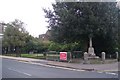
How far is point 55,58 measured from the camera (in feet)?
125

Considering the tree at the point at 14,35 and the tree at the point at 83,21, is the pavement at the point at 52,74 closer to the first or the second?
the tree at the point at 83,21

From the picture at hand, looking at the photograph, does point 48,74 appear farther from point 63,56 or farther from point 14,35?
point 14,35

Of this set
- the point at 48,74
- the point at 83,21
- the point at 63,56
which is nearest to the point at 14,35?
the point at 63,56

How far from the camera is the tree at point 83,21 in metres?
34.4

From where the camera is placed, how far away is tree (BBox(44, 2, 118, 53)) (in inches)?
1355

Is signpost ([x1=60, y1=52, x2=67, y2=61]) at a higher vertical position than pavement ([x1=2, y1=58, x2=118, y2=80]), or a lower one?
higher

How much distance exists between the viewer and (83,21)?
3469 cm

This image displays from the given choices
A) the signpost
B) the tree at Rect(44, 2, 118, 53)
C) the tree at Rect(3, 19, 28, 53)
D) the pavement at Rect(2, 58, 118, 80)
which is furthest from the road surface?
the tree at Rect(3, 19, 28, 53)

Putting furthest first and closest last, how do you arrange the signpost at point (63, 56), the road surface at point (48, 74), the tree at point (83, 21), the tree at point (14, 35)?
the tree at point (14, 35)
the signpost at point (63, 56)
the tree at point (83, 21)
the road surface at point (48, 74)

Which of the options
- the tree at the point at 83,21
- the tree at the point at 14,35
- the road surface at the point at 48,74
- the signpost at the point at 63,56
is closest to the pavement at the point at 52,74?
the road surface at the point at 48,74

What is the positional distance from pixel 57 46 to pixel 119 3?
1527cm

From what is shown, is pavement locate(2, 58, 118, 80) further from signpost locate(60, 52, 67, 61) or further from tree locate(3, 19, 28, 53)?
tree locate(3, 19, 28, 53)

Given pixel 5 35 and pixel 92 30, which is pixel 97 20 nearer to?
pixel 92 30

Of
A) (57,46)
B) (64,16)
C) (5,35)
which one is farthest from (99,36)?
(5,35)
